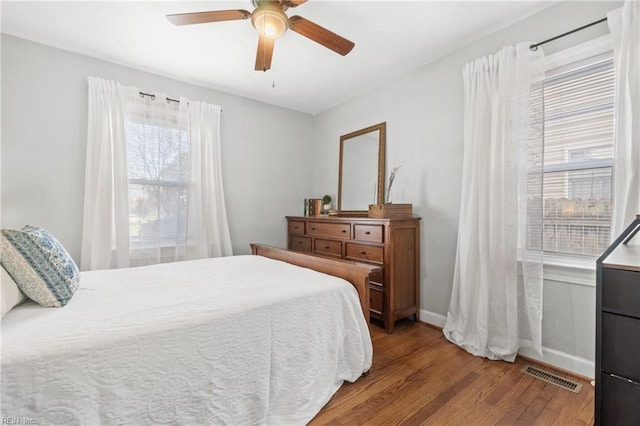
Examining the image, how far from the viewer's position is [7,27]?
228 centimetres

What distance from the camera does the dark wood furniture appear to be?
110 cm

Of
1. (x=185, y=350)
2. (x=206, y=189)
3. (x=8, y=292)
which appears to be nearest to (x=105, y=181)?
(x=206, y=189)

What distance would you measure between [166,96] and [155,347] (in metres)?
2.75

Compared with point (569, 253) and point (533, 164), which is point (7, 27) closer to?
point (533, 164)

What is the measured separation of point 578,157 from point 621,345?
137cm

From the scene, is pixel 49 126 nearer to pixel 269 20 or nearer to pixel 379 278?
pixel 269 20

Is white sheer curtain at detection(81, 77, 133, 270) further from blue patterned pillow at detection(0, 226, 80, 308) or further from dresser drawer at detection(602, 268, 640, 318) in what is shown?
dresser drawer at detection(602, 268, 640, 318)

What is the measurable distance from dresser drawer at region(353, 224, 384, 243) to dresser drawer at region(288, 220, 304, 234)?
974 mm

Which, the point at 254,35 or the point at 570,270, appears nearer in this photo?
the point at 570,270

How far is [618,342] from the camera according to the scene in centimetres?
114

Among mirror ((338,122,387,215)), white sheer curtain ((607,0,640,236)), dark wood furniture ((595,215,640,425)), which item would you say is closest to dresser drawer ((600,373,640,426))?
dark wood furniture ((595,215,640,425))

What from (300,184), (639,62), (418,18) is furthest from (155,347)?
(300,184)

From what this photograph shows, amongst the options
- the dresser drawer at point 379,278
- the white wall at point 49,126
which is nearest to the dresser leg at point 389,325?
the dresser drawer at point 379,278

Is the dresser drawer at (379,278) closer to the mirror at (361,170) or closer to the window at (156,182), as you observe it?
the mirror at (361,170)
